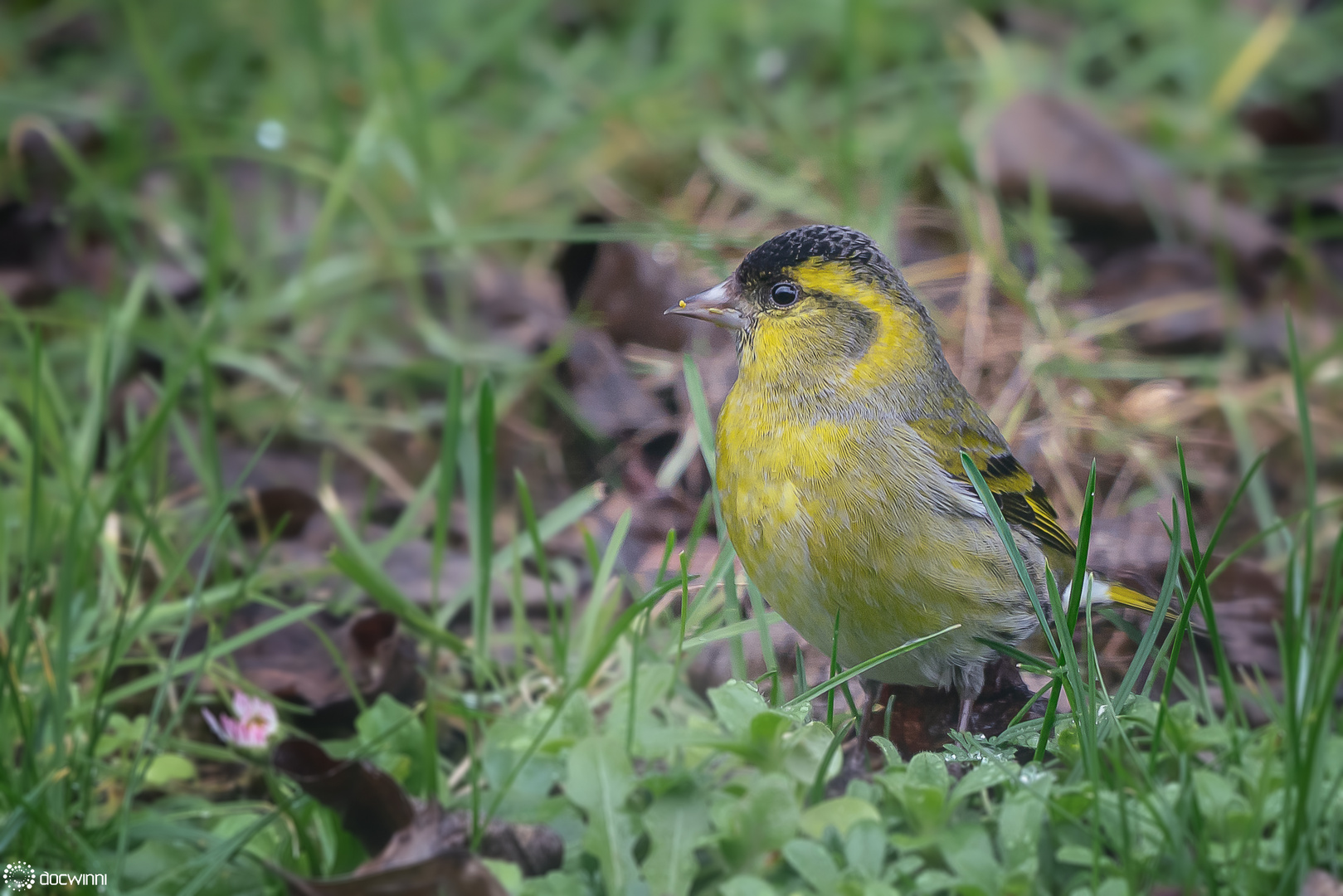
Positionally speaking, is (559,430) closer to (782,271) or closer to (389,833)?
(782,271)

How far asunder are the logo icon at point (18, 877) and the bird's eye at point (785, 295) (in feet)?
5.26

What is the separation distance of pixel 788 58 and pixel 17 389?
151 inches

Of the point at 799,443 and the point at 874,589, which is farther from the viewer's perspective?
the point at 799,443

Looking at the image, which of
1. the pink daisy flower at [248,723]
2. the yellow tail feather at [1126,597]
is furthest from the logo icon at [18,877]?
the yellow tail feather at [1126,597]

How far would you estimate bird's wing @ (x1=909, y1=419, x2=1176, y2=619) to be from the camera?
2131mm

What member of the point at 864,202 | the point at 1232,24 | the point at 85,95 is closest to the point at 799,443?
the point at 864,202

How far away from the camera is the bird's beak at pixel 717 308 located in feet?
7.23

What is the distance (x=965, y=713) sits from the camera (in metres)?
1.92

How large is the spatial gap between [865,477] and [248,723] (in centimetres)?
133

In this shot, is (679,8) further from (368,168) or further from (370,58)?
(368,168)

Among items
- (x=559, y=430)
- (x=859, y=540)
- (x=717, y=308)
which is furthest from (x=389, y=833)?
(x=559, y=430)

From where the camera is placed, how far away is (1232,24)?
589 centimetres

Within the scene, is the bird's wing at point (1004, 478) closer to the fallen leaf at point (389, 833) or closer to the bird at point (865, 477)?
the bird at point (865, 477)

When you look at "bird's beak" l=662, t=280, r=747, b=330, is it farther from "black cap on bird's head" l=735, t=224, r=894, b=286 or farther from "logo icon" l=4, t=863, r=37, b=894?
"logo icon" l=4, t=863, r=37, b=894
